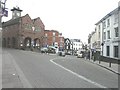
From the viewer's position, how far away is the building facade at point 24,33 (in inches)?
3442

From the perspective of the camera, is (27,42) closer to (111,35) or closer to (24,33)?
(24,33)

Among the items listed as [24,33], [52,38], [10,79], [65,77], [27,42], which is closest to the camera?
[10,79]

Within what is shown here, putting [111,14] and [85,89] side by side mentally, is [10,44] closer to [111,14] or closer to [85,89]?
[111,14]

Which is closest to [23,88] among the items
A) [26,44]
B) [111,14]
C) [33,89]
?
[33,89]

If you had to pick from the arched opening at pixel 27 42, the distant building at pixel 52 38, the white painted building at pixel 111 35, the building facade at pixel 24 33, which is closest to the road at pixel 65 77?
the white painted building at pixel 111 35

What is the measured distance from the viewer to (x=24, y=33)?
291ft

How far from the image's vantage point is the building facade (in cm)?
8744

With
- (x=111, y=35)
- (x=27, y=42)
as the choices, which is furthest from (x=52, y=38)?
(x=111, y=35)

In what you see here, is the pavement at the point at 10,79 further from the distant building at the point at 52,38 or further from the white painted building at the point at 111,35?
the distant building at the point at 52,38

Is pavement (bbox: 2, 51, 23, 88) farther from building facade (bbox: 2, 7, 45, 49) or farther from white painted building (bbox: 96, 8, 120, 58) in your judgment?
building facade (bbox: 2, 7, 45, 49)

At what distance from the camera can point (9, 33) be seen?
96.4 metres

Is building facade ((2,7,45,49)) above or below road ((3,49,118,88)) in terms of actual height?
above

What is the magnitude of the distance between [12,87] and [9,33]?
86761 millimetres

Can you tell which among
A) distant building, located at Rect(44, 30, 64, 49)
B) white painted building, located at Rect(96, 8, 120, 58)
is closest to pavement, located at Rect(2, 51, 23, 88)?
white painted building, located at Rect(96, 8, 120, 58)
